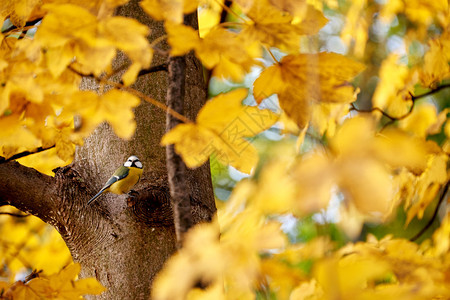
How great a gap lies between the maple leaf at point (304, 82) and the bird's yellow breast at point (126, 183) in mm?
288

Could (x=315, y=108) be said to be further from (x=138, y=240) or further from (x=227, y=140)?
(x=138, y=240)

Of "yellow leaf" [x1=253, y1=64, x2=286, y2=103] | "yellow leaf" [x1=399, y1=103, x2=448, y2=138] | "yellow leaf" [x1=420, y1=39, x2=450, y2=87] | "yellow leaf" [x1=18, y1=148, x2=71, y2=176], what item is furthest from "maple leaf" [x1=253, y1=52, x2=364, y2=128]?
"yellow leaf" [x1=399, y1=103, x2=448, y2=138]

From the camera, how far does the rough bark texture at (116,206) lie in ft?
2.56

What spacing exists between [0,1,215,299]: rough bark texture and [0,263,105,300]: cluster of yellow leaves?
0.34 ft

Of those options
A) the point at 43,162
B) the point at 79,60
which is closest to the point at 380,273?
the point at 79,60

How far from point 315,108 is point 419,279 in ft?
1.11

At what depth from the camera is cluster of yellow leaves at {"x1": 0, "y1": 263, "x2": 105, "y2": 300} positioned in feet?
2.21

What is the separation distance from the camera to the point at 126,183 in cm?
81

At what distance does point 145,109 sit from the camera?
2.88 feet

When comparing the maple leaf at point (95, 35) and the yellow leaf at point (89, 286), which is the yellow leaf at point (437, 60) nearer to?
the maple leaf at point (95, 35)

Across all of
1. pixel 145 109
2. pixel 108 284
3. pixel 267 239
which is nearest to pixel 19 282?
pixel 108 284

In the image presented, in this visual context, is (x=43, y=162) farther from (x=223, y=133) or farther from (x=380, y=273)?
(x=380, y=273)

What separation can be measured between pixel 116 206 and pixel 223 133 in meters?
0.34

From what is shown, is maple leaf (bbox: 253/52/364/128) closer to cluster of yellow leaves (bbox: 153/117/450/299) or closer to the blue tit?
cluster of yellow leaves (bbox: 153/117/450/299)
